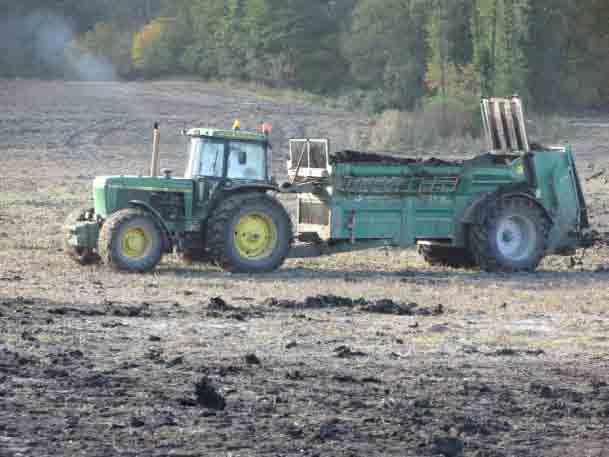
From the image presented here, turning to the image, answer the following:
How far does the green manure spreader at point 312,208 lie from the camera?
20109mm

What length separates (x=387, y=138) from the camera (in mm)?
51000

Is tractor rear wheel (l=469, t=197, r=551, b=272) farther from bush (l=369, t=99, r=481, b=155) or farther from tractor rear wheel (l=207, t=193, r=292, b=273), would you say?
bush (l=369, t=99, r=481, b=155)

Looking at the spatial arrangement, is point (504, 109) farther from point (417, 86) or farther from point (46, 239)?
point (417, 86)

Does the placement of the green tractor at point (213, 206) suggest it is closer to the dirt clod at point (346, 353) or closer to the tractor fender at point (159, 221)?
the tractor fender at point (159, 221)

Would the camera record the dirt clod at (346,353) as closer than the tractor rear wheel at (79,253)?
Yes

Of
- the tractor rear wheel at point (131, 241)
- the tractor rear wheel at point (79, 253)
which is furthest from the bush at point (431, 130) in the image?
the tractor rear wheel at point (131, 241)

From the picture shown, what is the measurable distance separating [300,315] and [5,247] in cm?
811

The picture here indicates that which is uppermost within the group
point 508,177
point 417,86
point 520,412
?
point 417,86

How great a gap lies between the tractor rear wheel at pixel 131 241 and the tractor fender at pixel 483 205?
4.54 metres

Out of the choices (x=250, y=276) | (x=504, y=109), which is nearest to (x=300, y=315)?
(x=250, y=276)

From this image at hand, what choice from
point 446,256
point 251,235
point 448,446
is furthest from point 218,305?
point 448,446

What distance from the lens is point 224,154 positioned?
20453mm

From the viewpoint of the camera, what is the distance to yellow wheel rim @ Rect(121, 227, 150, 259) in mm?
19734

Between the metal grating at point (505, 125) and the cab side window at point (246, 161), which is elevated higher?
the metal grating at point (505, 125)
